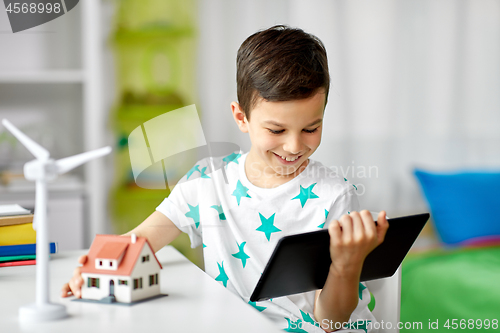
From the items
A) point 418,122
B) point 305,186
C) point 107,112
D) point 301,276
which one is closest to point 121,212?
point 107,112

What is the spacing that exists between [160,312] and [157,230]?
0.89 ft

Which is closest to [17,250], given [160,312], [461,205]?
[160,312]

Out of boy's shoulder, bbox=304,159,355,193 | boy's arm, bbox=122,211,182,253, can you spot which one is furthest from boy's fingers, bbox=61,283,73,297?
boy's shoulder, bbox=304,159,355,193

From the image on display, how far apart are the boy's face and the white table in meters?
0.21

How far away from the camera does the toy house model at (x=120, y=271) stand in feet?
1.66

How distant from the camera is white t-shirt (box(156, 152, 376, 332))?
0.76 meters

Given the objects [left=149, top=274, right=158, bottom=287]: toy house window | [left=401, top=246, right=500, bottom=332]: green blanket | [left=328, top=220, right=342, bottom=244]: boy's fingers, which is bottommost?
[left=401, top=246, right=500, bottom=332]: green blanket

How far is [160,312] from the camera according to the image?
493 millimetres

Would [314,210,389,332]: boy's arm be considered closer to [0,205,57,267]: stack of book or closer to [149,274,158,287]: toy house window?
[149,274,158,287]: toy house window

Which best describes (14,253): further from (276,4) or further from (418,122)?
(418,122)

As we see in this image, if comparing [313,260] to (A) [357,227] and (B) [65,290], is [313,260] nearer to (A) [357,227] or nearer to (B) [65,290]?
(A) [357,227]

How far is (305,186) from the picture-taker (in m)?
0.78

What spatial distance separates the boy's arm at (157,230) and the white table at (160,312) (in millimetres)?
112

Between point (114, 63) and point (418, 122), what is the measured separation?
36.4 inches
